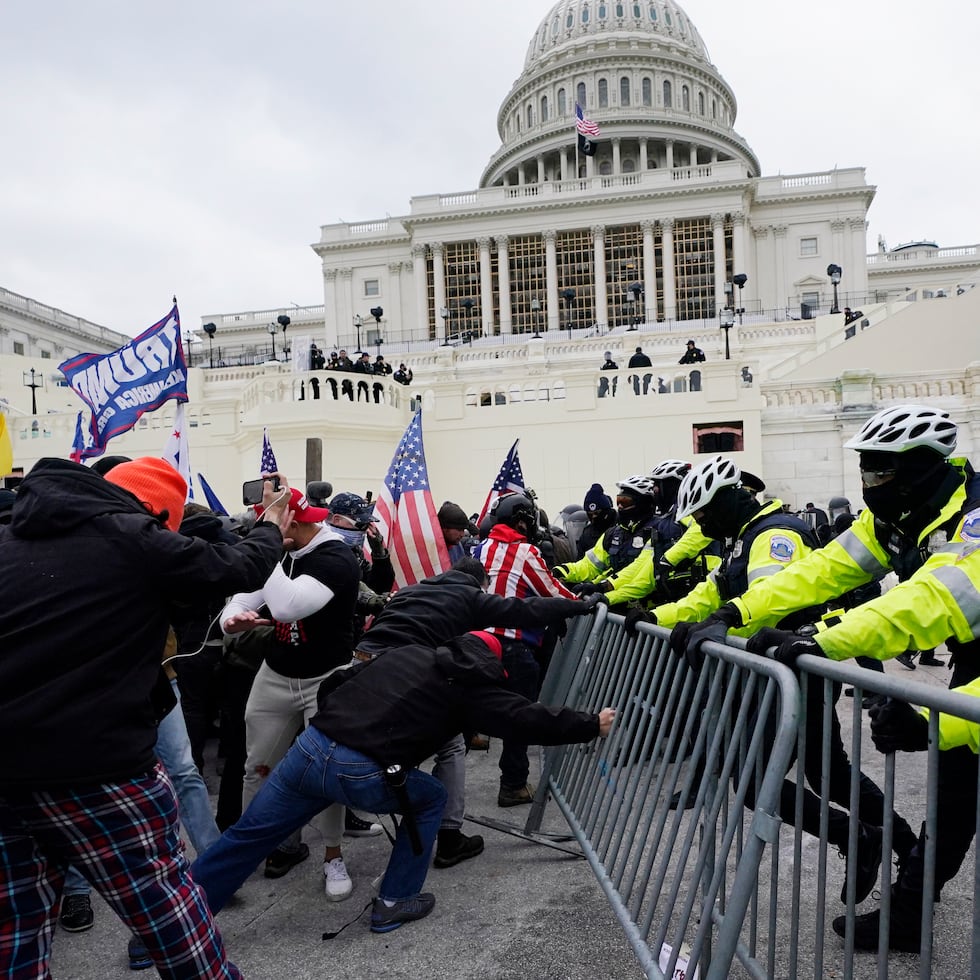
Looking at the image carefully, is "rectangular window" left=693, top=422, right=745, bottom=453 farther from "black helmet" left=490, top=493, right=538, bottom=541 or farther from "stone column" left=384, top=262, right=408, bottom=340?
"stone column" left=384, top=262, right=408, bottom=340

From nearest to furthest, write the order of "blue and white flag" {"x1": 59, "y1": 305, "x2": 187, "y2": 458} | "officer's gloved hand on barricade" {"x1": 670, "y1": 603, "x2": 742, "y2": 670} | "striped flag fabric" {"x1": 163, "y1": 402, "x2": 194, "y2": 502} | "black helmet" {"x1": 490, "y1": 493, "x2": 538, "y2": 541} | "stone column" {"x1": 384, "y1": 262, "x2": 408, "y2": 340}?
1. "officer's gloved hand on barricade" {"x1": 670, "y1": 603, "x2": 742, "y2": 670}
2. "black helmet" {"x1": 490, "y1": 493, "x2": 538, "y2": 541}
3. "striped flag fabric" {"x1": 163, "y1": 402, "x2": 194, "y2": 502}
4. "blue and white flag" {"x1": 59, "y1": 305, "x2": 187, "y2": 458}
5. "stone column" {"x1": 384, "y1": 262, "x2": 408, "y2": 340}

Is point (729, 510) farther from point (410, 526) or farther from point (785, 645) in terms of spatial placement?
point (410, 526)

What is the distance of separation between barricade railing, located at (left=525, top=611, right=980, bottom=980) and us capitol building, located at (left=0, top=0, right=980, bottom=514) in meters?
9.06

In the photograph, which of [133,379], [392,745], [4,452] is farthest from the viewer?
[133,379]

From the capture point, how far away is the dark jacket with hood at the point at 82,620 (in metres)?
2.18

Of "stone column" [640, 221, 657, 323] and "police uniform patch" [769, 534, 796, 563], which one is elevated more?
"stone column" [640, 221, 657, 323]

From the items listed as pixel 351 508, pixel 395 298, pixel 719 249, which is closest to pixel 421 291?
pixel 395 298

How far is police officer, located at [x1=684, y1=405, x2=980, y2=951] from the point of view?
8.19 ft

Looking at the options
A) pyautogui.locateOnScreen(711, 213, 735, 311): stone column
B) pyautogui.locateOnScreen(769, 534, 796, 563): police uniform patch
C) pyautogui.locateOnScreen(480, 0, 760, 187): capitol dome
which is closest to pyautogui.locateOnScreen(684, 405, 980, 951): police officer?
pyautogui.locateOnScreen(769, 534, 796, 563): police uniform patch

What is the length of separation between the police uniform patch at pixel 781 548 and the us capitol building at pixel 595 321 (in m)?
9.10

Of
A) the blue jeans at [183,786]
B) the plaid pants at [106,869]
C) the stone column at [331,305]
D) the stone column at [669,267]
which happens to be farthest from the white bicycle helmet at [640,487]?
the stone column at [331,305]

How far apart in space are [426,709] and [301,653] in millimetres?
1021

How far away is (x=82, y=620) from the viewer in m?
2.27

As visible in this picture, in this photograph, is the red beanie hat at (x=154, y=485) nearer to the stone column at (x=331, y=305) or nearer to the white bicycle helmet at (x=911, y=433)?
the white bicycle helmet at (x=911, y=433)
